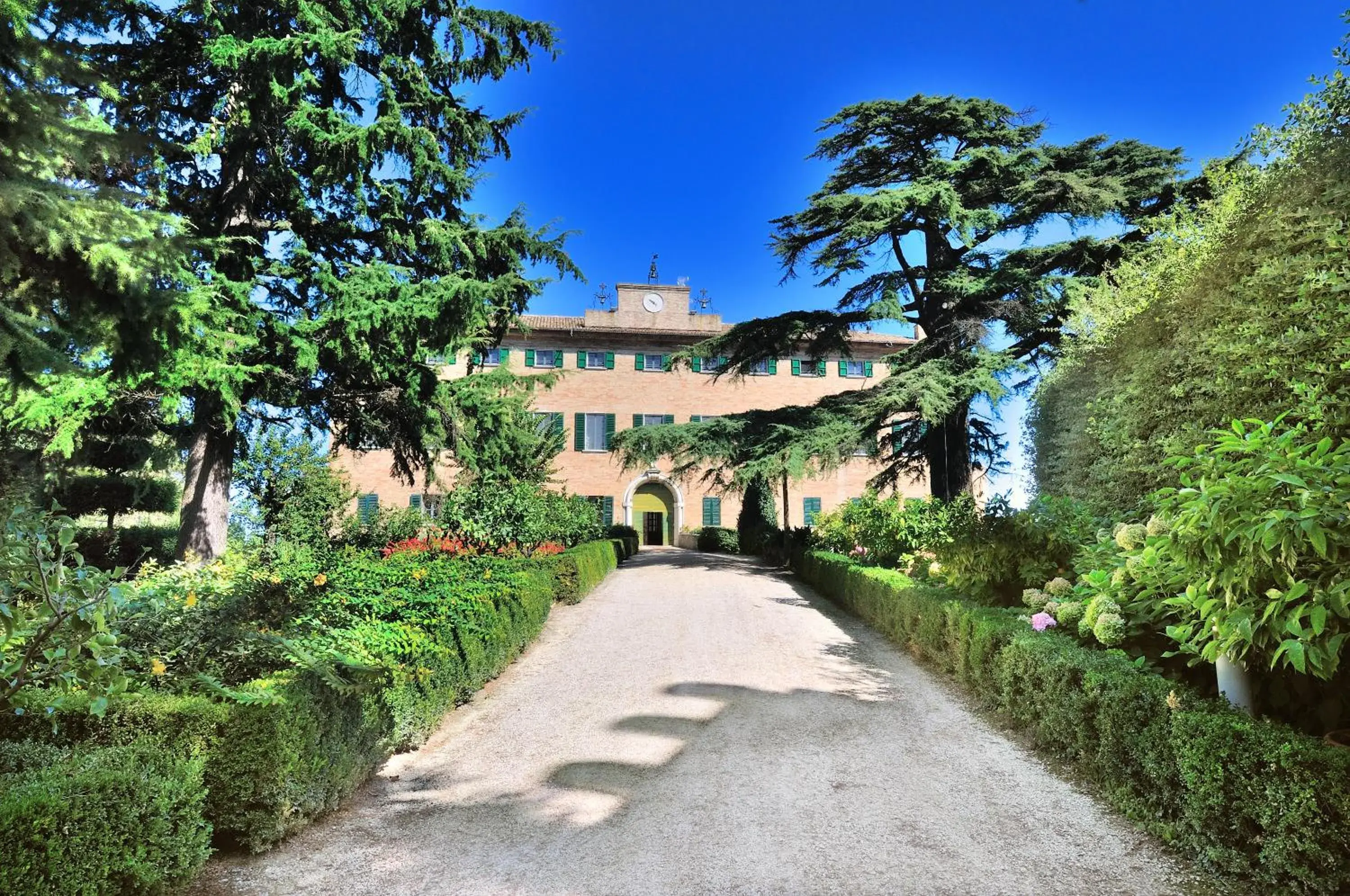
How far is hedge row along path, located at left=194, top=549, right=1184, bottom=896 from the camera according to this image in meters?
3.15

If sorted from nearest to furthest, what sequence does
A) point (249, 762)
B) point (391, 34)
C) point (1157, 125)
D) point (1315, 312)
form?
1. point (249, 762)
2. point (1315, 312)
3. point (391, 34)
4. point (1157, 125)

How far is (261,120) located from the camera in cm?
1100

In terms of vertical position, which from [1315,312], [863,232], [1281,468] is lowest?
[1281,468]

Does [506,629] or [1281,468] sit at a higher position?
[1281,468]

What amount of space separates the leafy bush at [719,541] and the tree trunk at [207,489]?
17071 millimetres

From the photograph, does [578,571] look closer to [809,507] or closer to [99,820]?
[99,820]

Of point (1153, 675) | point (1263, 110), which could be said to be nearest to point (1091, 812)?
point (1153, 675)

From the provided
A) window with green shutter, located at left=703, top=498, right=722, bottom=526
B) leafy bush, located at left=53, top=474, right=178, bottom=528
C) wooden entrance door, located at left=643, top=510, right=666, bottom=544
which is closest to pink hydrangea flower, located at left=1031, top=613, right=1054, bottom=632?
leafy bush, located at left=53, top=474, right=178, bottom=528

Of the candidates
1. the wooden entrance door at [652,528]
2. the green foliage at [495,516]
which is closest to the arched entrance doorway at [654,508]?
the wooden entrance door at [652,528]

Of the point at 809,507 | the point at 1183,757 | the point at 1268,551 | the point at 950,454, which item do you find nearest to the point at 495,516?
the point at 1183,757

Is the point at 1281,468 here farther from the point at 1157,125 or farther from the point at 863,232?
the point at 1157,125

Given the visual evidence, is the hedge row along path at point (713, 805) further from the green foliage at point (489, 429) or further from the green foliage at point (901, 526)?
the green foliage at point (489, 429)

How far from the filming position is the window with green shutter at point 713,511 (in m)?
28.7

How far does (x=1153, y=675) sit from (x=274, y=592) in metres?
5.61
